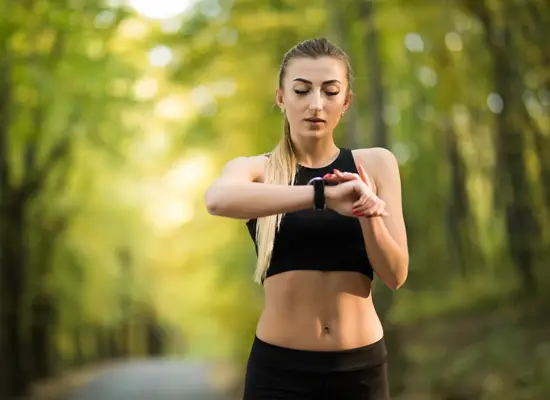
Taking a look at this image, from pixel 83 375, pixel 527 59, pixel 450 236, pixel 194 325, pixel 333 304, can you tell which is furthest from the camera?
pixel 194 325

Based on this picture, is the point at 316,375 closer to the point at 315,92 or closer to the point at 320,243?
the point at 320,243

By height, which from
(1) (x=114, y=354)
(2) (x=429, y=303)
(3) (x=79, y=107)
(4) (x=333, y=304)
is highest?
(3) (x=79, y=107)

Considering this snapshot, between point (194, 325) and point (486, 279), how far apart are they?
22.5 meters

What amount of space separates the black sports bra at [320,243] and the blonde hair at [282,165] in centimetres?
3

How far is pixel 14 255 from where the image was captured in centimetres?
1341

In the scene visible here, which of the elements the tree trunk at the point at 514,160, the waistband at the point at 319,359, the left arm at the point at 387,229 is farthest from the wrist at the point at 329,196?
the tree trunk at the point at 514,160

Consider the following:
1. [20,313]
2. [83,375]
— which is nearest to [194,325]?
[83,375]

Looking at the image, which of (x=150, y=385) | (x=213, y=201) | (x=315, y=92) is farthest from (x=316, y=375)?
(x=150, y=385)

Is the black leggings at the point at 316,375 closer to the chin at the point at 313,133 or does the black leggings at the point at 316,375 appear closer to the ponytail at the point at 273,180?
the ponytail at the point at 273,180

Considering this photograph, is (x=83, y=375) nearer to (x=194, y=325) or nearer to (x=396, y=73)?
(x=396, y=73)

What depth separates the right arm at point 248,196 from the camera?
1801mm

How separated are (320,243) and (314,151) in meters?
0.26

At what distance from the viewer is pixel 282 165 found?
2051 mm

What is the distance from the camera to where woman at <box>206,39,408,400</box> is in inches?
78.4
